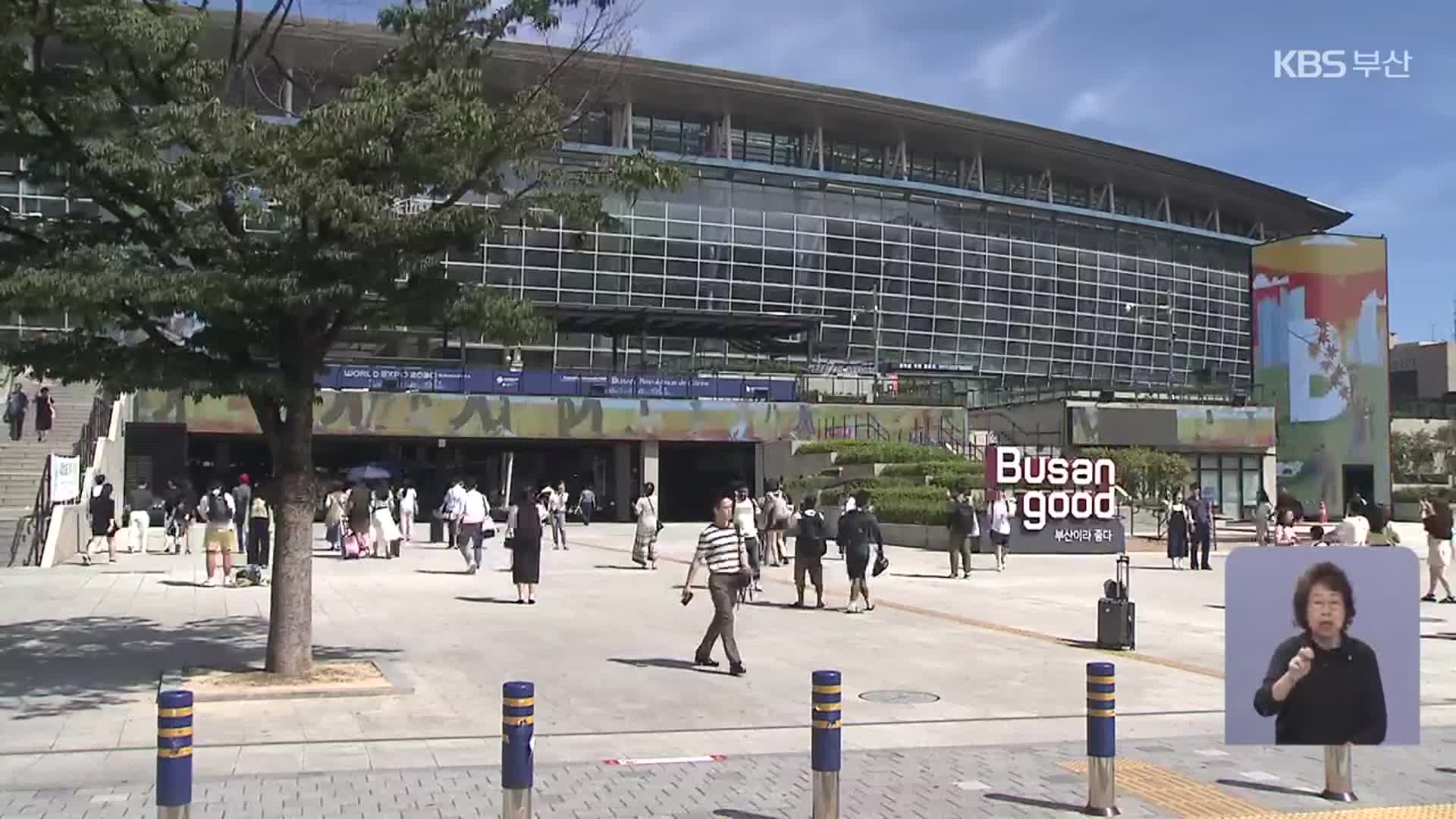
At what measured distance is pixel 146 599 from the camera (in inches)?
720

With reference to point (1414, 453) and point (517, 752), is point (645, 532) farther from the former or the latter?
point (1414, 453)

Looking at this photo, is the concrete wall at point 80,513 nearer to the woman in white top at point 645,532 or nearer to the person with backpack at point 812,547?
the woman in white top at point 645,532

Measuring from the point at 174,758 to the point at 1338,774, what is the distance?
6.35 m

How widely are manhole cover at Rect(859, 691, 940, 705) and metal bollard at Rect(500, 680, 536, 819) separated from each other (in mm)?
5240

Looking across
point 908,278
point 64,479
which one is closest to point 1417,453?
point 908,278

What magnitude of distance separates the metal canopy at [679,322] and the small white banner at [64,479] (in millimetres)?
23763

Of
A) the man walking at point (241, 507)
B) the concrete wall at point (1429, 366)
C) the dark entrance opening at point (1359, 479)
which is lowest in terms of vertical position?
the man walking at point (241, 507)

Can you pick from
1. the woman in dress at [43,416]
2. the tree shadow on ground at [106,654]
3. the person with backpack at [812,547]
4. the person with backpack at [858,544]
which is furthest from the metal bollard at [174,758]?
the woman in dress at [43,416]

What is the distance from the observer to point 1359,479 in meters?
52.8

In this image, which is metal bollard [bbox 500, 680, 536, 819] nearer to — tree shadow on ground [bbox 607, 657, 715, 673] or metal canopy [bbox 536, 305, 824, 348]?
tree shadow on ground [bbox 607, 657, 715, 673]

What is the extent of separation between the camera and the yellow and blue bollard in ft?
22.9

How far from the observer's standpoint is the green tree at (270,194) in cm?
1022

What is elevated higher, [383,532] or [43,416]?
[43,416]

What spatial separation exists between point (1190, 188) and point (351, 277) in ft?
256
